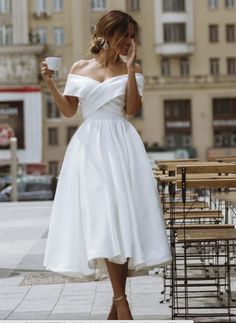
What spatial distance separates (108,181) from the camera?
201 inches

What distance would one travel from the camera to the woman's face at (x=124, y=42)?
17.3 feet

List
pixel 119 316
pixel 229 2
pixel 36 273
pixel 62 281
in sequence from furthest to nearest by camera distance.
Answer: pixel 229 2, pixel 36 273, pixel 62 281, pixel 119 316

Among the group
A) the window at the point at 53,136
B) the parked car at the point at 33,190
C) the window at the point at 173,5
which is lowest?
the parked car at the point at 33,190

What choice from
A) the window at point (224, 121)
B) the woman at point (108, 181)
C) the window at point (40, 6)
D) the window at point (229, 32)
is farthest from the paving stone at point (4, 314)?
the window at point (224, 121)

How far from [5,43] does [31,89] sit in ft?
11.7

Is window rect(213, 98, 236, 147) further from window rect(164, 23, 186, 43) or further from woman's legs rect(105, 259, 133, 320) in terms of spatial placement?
woman's legs rect(105, 259, 133, 320)

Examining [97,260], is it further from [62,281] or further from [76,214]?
[62,281]

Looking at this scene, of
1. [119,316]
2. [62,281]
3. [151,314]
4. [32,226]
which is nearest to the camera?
[119,316]

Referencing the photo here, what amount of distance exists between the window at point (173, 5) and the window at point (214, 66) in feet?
13.8

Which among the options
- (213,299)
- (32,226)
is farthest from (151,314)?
(32,226)

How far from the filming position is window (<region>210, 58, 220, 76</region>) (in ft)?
206

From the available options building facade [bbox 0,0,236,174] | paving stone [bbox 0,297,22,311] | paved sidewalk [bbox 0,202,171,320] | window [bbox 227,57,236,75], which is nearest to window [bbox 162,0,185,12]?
building facade [bbox 0,0,236,174]

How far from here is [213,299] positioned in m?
6.96

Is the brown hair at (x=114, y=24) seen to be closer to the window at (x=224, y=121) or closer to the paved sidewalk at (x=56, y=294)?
the paved sidewalk at (x=56, y=294)
